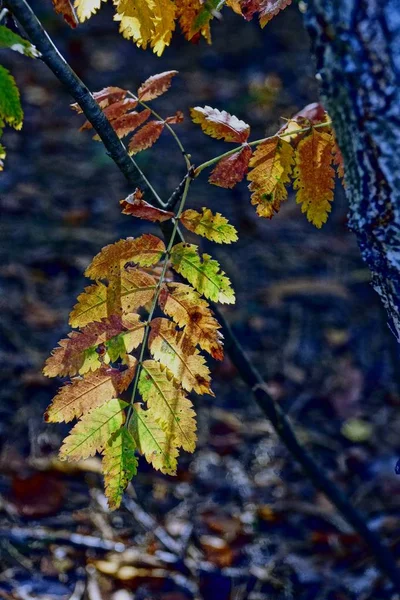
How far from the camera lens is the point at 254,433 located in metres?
2.51

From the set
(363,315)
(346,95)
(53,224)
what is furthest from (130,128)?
(53,224)

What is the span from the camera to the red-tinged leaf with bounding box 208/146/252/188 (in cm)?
122

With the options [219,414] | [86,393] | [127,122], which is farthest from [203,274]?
[219,414]

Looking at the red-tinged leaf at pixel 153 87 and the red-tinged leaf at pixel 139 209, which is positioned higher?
the red-tinged leaf at pixel 153 87

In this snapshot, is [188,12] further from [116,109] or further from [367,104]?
[367,104]

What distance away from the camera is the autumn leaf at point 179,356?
1.12m

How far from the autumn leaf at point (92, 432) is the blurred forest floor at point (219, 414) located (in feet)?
2.80

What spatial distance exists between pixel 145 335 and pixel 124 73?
4.55 metres

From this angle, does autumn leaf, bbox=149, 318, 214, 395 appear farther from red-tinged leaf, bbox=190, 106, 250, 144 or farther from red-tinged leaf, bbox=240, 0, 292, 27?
red-tinged leaf, bbox=240, 0, 292, 27

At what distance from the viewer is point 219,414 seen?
8.51 ft

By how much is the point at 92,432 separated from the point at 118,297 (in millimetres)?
249

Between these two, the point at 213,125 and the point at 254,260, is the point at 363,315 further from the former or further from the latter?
the point at 213,125

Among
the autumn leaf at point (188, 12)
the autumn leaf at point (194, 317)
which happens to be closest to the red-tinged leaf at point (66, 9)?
the autumn leaf at point (188, 12)

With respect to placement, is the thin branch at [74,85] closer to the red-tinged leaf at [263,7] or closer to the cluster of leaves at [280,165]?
the cluster of leaves at [280,165]
